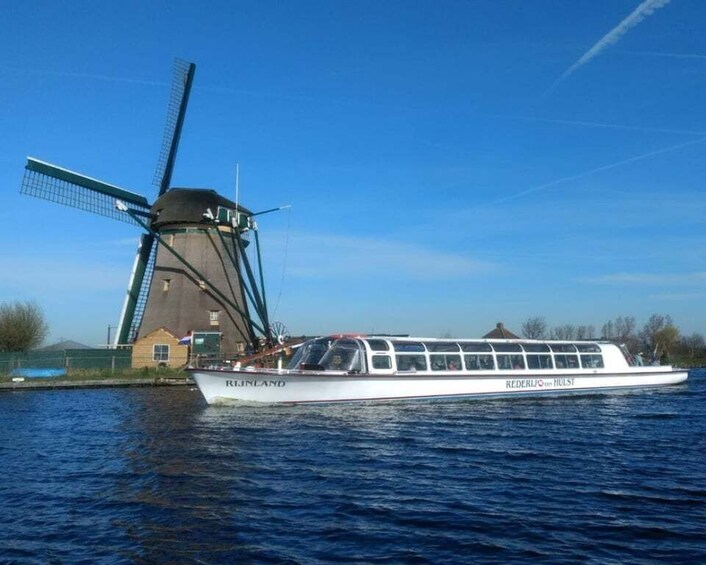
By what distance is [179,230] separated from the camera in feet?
179

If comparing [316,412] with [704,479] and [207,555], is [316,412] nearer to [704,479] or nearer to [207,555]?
[704,479]

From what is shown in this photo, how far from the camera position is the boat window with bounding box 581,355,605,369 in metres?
39.1

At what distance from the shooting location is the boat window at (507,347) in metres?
35.4

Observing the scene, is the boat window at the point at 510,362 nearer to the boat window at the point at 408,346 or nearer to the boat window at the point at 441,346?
the boat window at the point at 441,346

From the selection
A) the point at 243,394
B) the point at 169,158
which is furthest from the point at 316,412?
the point at 169,158

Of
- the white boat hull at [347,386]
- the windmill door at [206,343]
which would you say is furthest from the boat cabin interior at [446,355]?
the windmill door at [206,343]

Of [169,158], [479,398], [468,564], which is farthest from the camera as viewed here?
[169,158]

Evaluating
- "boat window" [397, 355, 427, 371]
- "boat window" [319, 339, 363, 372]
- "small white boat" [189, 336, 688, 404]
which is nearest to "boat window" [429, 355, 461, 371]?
"small white boat" [189, 336, 688, 404]

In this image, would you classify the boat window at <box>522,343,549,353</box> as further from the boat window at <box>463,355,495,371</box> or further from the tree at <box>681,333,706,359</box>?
the tree at <box>681,333,706,359</box>

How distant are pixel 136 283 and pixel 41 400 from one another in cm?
2252

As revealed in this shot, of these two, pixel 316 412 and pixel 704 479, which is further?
pixel 316 412

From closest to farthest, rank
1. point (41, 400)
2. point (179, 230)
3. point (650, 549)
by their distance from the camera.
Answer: point (650, 549) → point (41, 400) → point (179, 230)

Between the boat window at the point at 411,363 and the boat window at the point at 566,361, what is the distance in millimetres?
9418

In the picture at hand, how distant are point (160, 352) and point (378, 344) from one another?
2640 centimetres
